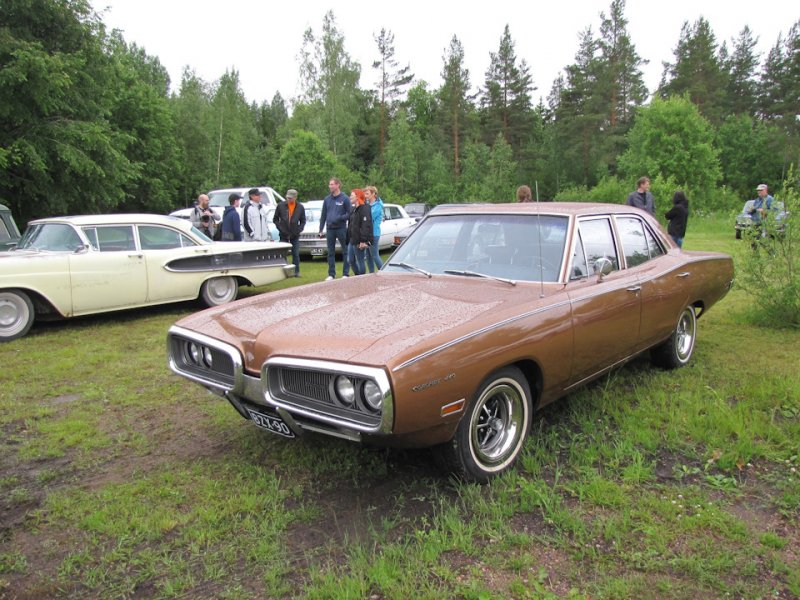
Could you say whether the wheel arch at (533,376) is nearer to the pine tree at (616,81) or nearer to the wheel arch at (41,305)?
the wheel arch at (41,305)

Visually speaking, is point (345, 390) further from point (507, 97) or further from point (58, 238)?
point (507, 97)

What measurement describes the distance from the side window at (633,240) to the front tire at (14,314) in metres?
6.79

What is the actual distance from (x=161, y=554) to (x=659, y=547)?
7.69 feet

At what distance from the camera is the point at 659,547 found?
264 centimetres

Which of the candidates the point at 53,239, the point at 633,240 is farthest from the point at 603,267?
the point at 53,239

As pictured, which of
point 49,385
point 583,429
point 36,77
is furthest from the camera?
point 36,77

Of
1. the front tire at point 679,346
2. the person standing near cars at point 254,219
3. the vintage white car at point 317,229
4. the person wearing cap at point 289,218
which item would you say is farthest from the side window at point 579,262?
the vintage white car at point 317,229

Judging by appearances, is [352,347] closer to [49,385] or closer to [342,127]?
[49,385]

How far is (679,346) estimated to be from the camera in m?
5.27

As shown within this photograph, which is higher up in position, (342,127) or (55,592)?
(342,127)

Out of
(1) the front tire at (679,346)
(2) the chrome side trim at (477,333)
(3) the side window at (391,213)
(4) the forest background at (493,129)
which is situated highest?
(4) the forest background at (493,129)

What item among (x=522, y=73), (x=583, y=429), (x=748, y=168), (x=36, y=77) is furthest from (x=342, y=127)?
(x=583, y=429)

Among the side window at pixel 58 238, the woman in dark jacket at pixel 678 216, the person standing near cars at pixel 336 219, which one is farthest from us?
the person standing near cars at pixel 336 219

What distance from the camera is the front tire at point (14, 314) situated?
22.3 ft
